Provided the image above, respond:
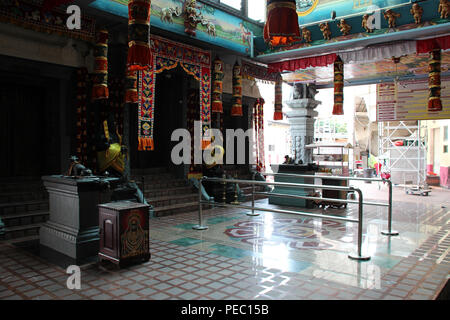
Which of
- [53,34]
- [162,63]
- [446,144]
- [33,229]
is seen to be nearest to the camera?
[33,229]

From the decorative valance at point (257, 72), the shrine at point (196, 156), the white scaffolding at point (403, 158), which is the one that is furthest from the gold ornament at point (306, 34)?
the white scaffolding at point (403, 158)

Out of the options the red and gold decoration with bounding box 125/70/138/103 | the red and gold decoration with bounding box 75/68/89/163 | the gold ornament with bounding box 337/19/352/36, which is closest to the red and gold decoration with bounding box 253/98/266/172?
the gold ornament with bounding box 337/19/352/36

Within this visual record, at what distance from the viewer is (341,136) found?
23703 millimetres

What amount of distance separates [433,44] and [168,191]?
6891mm

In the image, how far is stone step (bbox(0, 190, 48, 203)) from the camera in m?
6.18

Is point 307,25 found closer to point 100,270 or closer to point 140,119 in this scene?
point 140,119

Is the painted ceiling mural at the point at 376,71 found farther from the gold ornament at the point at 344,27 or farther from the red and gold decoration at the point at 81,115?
the red and gold decoration at the point at 81,115

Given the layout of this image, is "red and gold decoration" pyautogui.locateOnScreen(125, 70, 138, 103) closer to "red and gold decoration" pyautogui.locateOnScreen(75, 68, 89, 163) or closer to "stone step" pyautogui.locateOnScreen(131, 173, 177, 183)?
"red and gold decoration" pyautogui.locateOnScreen(75, 68, 89, 163)

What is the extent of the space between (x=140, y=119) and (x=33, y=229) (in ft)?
9.34

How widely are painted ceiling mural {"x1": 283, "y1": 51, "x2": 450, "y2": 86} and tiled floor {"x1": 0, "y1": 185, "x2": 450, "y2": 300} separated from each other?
6013 mm

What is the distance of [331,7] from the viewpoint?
871cm

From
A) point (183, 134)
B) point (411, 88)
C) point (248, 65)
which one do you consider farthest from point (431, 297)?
point (411, 88)
